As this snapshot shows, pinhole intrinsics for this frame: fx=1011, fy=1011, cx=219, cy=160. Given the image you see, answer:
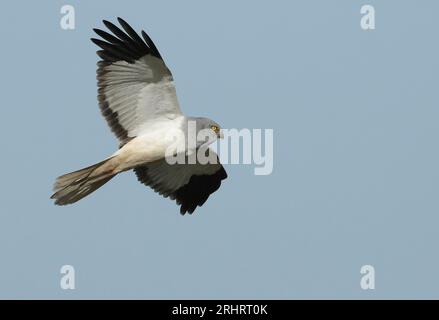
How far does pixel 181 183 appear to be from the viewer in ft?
58.5

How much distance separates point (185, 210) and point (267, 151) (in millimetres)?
2175

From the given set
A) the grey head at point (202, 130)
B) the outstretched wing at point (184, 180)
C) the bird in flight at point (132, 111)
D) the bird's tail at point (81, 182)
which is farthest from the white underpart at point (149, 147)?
the outstretched wing at point (184, 180)

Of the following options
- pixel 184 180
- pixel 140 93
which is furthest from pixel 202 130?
pixel 184 180

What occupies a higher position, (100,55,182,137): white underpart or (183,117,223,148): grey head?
(100,55,182,137): white underpart

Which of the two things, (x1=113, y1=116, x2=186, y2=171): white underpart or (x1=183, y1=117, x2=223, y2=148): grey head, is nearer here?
(x1=113, y1=116, x2=186, y2=171): white underpart

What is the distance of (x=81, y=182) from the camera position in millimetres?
15773

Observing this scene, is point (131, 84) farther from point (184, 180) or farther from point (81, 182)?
point (184, 180)

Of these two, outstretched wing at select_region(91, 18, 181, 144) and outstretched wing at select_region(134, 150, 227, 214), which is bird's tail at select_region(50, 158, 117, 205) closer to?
outstretched wing at select_region(91, 18, 181, 144)

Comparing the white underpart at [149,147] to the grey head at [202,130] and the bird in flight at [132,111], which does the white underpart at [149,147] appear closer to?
the bird in flight at [132,111]

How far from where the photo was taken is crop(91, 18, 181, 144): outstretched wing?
1581 cm

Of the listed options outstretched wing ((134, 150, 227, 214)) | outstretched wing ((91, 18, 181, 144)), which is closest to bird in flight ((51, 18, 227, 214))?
outstretched wing ((91, 18, 181, 144))

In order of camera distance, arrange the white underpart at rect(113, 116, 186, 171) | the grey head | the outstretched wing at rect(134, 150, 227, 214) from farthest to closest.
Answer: the outstretched wing at rect(134, 150, 227, 214) → the grey head → the white underpart at rect(113, 116, 186, 171)

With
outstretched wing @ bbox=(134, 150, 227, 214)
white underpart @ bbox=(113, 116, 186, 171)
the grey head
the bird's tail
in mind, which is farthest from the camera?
outstretched wing @ bbox=(134, 150, 227, 214)

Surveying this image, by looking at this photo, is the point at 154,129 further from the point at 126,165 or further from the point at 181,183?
the point at 181,183
